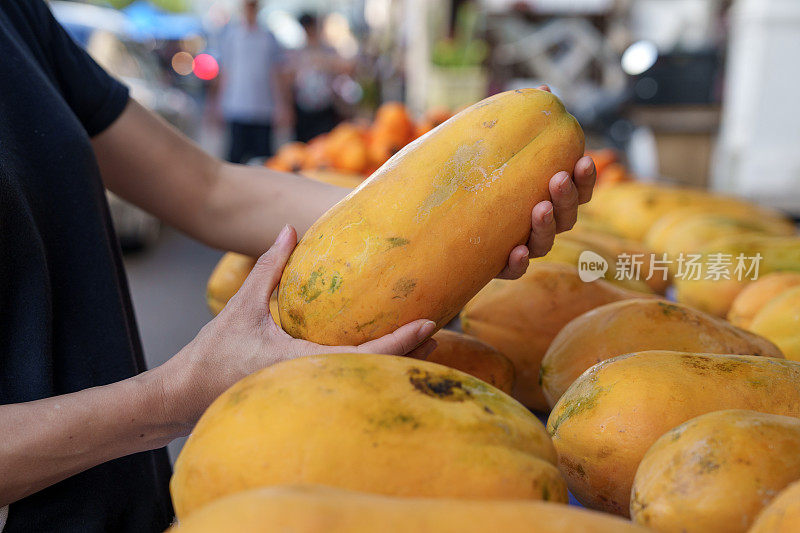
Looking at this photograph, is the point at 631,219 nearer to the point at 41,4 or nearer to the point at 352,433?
the point at 41,4

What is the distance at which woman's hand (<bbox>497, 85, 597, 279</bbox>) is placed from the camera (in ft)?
3.27

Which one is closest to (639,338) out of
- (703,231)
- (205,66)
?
(703,231)

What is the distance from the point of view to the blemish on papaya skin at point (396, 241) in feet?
3.05

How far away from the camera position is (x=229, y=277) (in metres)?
1.75

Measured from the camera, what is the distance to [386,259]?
0.92m

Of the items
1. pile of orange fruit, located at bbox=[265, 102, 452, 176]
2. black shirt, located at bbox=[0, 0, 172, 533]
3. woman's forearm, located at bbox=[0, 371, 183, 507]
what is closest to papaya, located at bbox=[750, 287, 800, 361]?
woman's forearm, located at bbox=[0, 371, 183, 507]

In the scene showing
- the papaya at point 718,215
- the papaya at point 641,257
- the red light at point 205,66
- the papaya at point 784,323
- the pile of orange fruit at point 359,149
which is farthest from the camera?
the red light at point 205,66

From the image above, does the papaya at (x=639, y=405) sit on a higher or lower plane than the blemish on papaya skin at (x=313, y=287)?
lower

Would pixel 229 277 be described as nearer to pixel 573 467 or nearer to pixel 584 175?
pixel 584 175

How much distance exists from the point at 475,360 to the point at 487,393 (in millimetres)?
392

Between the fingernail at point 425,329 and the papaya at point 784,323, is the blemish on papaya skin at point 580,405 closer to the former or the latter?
the fingernail at point 425,329

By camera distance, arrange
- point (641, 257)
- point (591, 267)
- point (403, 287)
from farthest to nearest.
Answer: point (641, 257) → point (591, 267) → point (403, 287)

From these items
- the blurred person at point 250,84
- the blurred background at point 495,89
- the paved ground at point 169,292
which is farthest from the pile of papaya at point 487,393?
the blurred person at point 250,84

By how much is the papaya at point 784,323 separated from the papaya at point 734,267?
32cm
